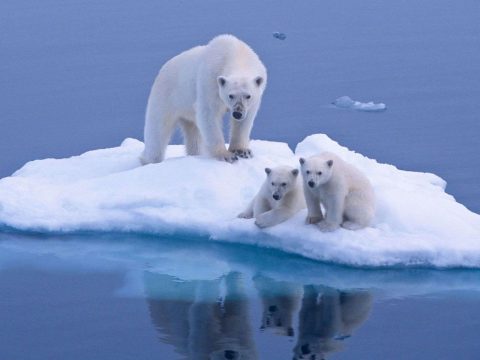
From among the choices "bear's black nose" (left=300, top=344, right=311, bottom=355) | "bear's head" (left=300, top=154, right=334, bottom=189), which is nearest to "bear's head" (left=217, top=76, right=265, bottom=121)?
"bear's head" (left=300, top=154, right=334, bottom=189)

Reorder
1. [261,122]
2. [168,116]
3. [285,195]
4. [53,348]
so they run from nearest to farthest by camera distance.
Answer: [53,348] → [285,195] → [168,116] → [261,122]

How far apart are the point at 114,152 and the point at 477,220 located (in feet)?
11.2

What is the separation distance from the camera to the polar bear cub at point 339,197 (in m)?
6.73

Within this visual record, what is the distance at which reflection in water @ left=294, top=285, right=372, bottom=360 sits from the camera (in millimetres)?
5953

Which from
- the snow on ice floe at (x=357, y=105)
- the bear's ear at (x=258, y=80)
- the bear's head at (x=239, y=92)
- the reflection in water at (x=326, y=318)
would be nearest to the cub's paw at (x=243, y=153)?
the bear's head at (x=239, y=92)

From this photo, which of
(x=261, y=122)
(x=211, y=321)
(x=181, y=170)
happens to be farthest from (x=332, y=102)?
(x=211, y=321)

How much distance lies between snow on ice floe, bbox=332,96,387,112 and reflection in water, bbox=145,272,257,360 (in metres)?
4.29

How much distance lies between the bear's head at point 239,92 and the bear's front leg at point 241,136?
33 centimetres

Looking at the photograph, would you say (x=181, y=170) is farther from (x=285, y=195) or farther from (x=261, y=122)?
(x=261, y=122)

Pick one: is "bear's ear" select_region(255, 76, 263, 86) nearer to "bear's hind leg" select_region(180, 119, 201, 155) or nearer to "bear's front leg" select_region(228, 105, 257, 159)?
"bear's front leg" select_region(228, 105, 257, 159)

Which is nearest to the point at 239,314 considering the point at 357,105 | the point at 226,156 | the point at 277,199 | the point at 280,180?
the point at 277,199

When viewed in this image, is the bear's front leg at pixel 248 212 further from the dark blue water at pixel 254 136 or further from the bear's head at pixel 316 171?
the bear's head at pixel 316 171

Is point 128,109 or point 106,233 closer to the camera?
point 106,233

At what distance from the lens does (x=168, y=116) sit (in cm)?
857
